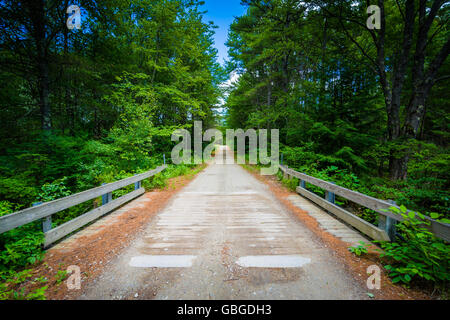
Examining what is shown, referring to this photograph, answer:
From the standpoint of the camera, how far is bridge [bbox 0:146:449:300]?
6.98 ft

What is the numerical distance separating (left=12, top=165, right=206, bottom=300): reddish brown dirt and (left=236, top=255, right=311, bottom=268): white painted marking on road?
85.7 inches

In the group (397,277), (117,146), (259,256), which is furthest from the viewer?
(117,146)

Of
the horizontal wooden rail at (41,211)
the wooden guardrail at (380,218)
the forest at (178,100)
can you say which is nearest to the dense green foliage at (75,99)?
the forest at (178,100)

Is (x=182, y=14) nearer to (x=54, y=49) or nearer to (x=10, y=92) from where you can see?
(x=54, y=49)

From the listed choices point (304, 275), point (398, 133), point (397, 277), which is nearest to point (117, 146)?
point (304, 275)

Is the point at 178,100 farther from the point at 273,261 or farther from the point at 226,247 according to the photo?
the point at 273,261

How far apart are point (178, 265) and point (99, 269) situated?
1157 millimetres

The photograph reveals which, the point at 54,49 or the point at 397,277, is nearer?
the point at 397,277

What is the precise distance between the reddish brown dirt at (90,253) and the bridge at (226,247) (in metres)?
0.05

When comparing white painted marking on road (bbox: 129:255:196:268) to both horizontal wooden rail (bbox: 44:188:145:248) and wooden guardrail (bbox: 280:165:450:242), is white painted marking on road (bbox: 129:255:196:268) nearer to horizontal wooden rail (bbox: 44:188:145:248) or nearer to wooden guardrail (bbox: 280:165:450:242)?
horizontal wooden rail (bbox: 44:188:145:248)

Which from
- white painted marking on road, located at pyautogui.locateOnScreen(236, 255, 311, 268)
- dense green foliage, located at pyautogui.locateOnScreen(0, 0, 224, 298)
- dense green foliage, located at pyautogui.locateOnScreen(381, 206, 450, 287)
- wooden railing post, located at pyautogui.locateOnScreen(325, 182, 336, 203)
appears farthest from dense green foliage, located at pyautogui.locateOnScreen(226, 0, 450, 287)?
dense green foliage, located at pyautogui.locateOnScreen(0, 0, 224, 298)

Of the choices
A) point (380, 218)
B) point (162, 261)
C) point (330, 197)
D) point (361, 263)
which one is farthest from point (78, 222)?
point (330, 197)

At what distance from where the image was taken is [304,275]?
7.72 ft

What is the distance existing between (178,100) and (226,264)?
12.0 m
